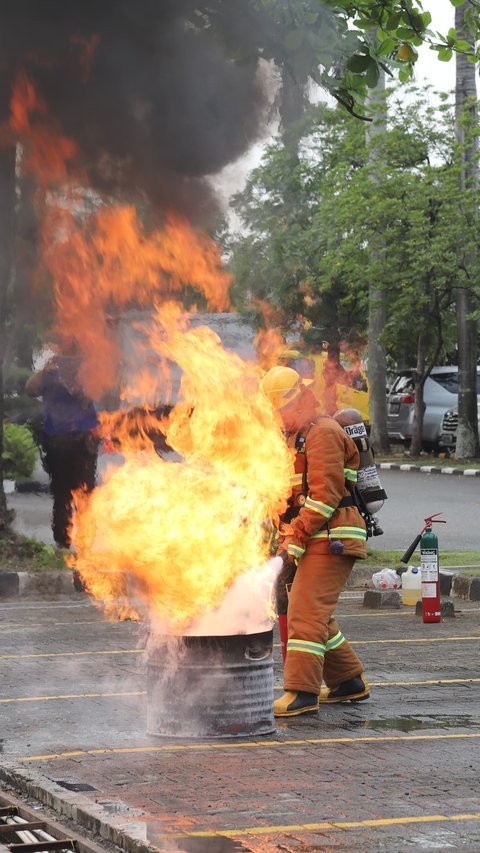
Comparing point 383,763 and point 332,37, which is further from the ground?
point 332,37

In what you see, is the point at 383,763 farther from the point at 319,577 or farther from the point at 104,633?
the point at 104,633

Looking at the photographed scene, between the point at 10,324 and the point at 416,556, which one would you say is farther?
the point at 416,556

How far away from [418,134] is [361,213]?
197 centimetres

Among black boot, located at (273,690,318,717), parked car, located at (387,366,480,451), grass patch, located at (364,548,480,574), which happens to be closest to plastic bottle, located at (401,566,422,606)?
grass patch, located at (364,548,480,574)

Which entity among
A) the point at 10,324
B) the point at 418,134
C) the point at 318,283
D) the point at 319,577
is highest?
the point at 418,134

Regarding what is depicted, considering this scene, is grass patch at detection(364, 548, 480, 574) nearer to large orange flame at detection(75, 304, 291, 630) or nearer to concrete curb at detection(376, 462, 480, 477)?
large orange flame at detection(75, 304, 291, 630)

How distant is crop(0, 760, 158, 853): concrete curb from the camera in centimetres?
532

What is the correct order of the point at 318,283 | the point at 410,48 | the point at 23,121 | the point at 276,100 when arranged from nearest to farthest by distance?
the point at 23,121 → the point at 276,100 → the point at 410,48 → the point at 318,283

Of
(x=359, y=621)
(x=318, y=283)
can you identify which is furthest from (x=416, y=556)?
(x=318, y=283)

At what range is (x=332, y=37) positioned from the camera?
29.1 feet

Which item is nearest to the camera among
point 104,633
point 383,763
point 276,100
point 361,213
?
point 383,763

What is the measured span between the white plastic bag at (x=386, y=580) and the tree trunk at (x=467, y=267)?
15129mm

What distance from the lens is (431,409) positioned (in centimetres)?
3300

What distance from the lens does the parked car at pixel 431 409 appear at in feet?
107
